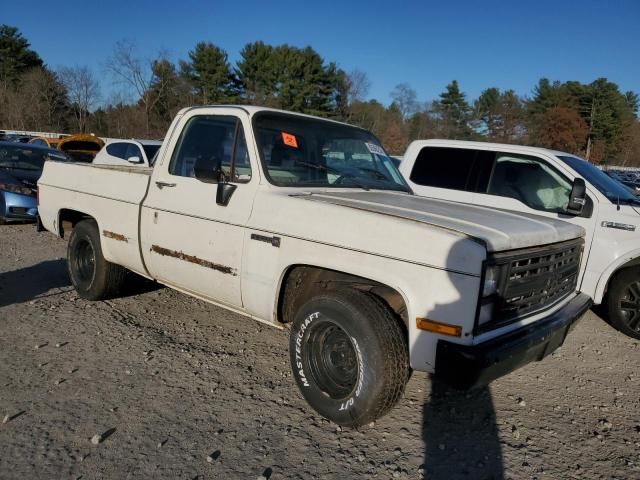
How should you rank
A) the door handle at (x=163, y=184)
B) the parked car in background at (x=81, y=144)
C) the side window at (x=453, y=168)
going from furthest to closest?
1. the parked car in background at (x=81, y=144)
2. the side window at (x=453, y=168)
3. the door handle at (x=163, y=184)

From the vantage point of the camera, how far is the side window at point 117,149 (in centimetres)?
1186

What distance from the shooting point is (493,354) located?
265cm

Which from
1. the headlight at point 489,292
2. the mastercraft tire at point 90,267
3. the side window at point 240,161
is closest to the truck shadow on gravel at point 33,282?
the mastercraft tire at point 90,267

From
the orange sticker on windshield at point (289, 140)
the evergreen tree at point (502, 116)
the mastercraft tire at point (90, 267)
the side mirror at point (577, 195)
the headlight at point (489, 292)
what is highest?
the evergreen tree at point (502, 116)

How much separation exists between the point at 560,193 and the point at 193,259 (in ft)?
14.1

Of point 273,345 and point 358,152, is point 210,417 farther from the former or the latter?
point 358,152

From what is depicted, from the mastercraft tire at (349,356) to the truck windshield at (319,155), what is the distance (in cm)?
110

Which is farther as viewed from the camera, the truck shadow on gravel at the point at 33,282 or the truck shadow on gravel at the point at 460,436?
the truck shadow on gravel at the point at 33,282

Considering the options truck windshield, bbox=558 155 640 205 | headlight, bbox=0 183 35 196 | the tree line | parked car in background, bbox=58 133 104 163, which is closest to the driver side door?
truck windshield, bbox=558 155 640 205

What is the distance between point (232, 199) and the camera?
370 cm

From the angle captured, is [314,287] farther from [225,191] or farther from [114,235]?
[114,235]

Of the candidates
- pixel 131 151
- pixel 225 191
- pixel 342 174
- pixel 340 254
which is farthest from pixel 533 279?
pixel 131 151

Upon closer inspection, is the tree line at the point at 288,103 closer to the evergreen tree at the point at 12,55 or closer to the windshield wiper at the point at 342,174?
the evergreen tree at the point at 12,55

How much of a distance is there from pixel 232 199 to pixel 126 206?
1435 millimetres
